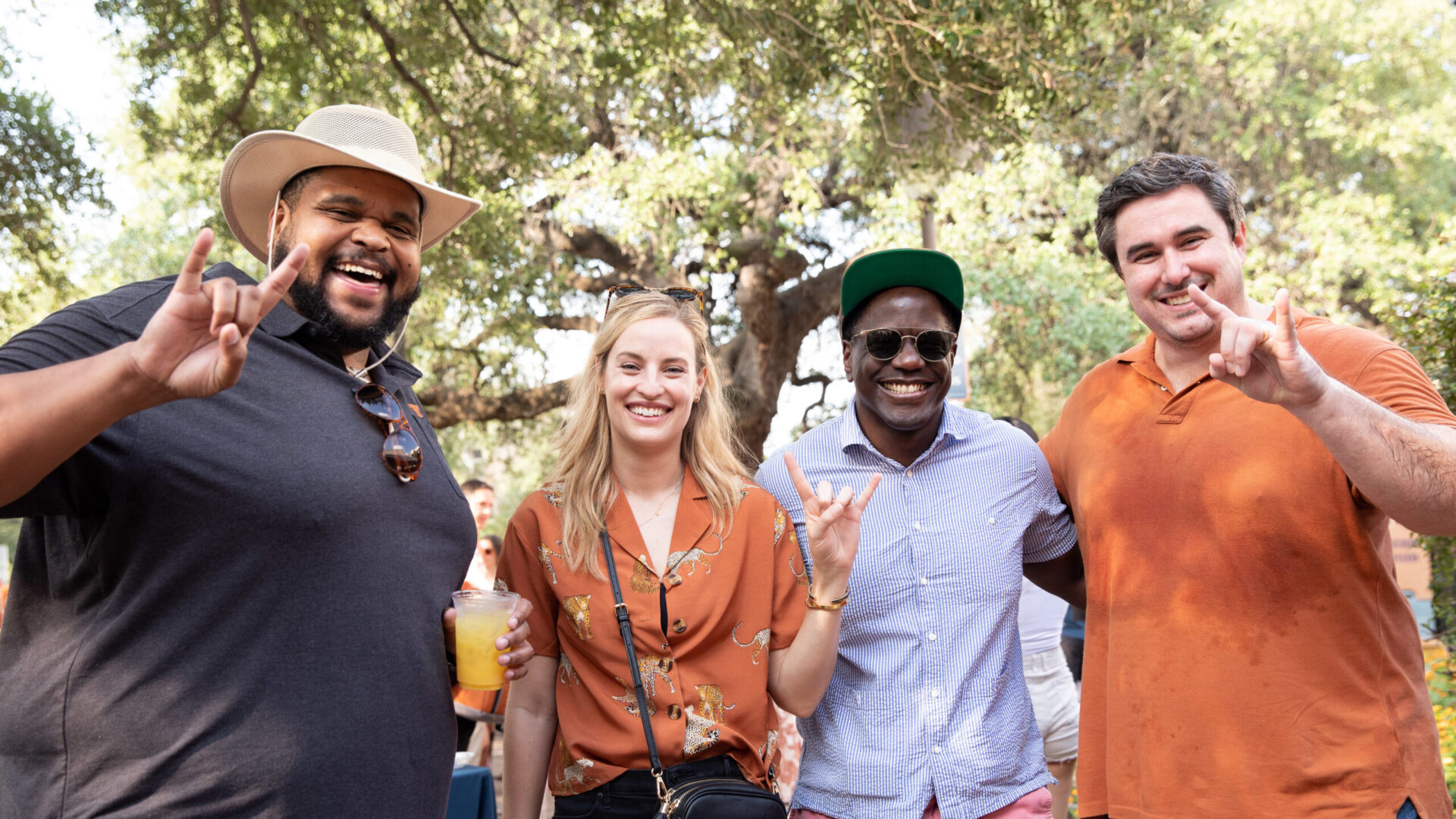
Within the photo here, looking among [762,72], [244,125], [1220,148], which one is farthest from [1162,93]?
[244,125]

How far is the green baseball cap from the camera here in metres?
3.02

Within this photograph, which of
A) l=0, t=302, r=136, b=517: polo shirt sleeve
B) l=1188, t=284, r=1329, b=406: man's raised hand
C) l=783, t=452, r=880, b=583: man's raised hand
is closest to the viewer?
l=0, t=302, r=136, b=517: polo shirt sleeve

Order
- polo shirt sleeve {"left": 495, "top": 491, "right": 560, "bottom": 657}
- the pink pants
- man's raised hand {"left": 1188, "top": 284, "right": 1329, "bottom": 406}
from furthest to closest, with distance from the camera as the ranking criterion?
polo shirt sleeve {"left": 495, "top": 491, "right": 560, "bottom": 657}, the pink pants, man's raised hand {"left": 1188, "top": 284, "right": 1329, "bottom": 406}

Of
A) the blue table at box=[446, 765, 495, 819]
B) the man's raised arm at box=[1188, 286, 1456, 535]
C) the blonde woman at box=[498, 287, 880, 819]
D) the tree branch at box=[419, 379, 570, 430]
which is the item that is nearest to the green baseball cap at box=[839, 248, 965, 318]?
the blonde woman at box=[498, 287, 880, 819]

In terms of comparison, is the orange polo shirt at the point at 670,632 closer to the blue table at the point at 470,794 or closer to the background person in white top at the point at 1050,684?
the blue table at the point at 470,794

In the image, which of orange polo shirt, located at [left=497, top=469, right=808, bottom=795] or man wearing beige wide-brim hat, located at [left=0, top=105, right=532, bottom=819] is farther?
orange polo shirt, located at [left=497, top=469, right=808, bottom=795]

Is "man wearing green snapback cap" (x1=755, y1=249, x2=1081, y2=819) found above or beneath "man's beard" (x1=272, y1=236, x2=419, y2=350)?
beneath

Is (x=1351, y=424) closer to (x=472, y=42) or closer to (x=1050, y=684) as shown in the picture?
(x=1050, y=684)

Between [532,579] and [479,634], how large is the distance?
37cm

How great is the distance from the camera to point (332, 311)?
7.92 ft

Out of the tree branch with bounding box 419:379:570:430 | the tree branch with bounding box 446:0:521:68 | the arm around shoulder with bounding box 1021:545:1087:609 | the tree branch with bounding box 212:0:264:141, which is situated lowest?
the arm around shoulder with bounding box 1021:545:1087:609

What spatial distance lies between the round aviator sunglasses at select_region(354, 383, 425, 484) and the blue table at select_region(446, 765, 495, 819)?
2890mm

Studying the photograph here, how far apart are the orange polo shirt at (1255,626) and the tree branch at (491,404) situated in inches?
433

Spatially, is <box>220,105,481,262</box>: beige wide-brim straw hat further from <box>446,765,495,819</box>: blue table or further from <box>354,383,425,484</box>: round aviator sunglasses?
Answer: <box>446,765,495,819</box>: blue table
